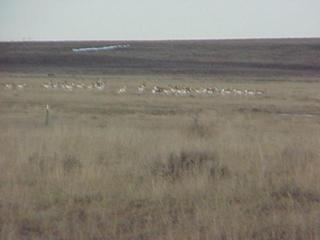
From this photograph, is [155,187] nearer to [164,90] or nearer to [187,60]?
[164,90]

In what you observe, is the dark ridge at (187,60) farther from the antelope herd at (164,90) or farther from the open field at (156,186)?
the open field at (156,186)

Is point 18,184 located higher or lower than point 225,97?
higher

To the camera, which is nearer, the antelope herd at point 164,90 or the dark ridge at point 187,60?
the antelope herd at point 164,90

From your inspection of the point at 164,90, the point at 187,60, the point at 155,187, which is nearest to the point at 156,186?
the point at 155,187

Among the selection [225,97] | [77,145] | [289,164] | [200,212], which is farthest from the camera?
[225,97]

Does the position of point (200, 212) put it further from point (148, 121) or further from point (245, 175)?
point (148, 121)

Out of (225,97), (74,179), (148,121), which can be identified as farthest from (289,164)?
(225,97)

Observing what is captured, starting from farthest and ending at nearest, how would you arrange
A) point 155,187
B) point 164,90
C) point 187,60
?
point 187,60, point 164,90, point 155,187

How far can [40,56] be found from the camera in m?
114

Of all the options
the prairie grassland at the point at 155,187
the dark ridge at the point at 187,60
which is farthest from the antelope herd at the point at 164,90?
the dark ridge at the point at 187,60

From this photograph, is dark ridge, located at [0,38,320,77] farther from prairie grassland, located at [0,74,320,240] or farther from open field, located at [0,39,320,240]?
open field, located at [0,39,320,240]

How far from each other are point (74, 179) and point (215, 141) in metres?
5.61

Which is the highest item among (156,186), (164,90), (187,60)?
(156,186)

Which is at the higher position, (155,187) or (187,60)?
(155,187)
